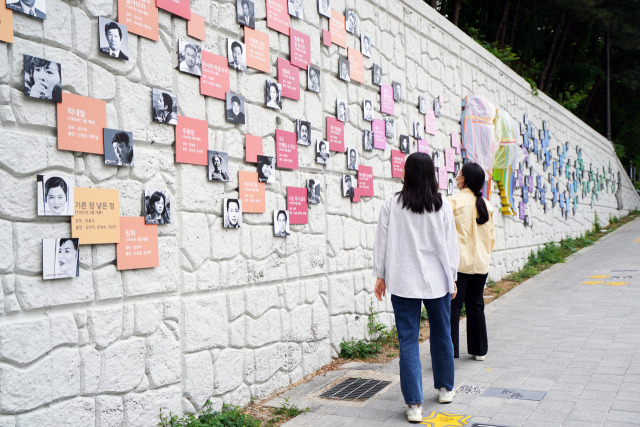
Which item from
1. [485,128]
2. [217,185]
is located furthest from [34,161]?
[485,128]

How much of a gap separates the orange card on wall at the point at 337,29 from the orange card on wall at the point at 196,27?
1.97 metres

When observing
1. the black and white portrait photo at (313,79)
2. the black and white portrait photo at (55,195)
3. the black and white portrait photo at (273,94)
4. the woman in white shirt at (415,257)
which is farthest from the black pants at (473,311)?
the black and white portrait photo at (55,195)

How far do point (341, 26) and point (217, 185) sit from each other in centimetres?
265

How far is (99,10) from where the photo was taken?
331 centimetres

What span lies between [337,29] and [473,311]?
3.18m

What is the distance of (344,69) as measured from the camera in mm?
5867

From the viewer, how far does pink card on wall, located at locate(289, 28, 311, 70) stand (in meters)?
5.05

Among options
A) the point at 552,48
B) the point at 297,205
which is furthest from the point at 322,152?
the point at 552,48

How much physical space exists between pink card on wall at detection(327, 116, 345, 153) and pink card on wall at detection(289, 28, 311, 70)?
2.05 feet

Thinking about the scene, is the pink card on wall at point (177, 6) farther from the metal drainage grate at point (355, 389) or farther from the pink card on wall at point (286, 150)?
the metal drainage grate at point (355, 389)

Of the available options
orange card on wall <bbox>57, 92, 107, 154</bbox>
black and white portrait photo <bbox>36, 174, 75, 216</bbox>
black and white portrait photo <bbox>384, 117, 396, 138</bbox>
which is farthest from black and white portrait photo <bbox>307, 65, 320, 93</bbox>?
black and white portrait photo <bbox>36, 174, 75, 216</bbox>

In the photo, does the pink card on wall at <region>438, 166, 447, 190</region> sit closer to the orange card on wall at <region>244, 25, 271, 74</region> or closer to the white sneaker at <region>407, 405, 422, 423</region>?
the orange card on wall at <region>244, 25, 271, 74</region>

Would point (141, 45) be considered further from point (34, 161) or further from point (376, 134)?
point (376, 134)

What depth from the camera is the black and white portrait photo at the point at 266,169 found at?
4.57 meters
